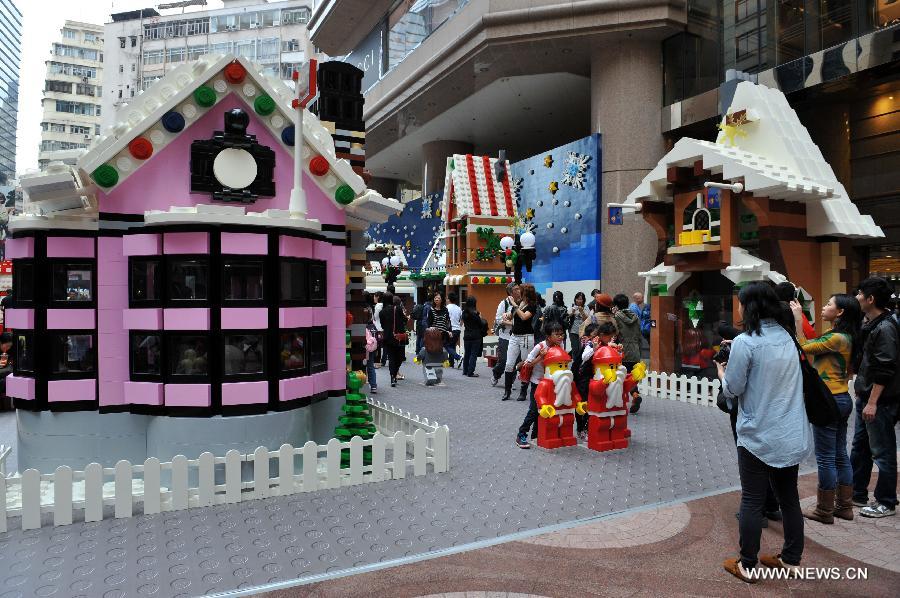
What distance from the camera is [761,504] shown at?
3.61m

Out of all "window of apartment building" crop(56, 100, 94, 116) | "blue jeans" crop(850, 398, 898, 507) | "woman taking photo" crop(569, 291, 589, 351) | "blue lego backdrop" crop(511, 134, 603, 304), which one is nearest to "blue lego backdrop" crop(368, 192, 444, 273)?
"blue lego backdrop" crop(511, 134, 603, 304)

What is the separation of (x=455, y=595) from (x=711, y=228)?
8.84m

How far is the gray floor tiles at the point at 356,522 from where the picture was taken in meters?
3.88

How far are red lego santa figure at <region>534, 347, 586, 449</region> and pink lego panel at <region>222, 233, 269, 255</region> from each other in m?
3.41

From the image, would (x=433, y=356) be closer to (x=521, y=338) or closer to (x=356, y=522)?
(x=521, y=338)

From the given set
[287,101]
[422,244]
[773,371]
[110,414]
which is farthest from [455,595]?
[422,244]

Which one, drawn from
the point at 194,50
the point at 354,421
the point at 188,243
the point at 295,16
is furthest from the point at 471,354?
the point at 194,50

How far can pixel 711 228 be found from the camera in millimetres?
10516

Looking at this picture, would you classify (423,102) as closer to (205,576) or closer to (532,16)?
(532,16)

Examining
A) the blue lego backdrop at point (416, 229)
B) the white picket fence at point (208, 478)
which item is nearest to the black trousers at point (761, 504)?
the white picket fence at point (208, 478)

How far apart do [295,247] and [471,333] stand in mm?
7474

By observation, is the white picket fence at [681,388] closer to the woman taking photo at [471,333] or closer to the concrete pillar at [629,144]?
the woman taking photo at [471,333]

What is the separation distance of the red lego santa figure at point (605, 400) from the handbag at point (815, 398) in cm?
320

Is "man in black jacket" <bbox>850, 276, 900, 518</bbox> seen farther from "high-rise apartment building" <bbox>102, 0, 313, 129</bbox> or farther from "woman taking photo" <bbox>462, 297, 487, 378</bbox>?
"high-rise apartment building" <bbox>102, 0, 313, 129</bbox>
